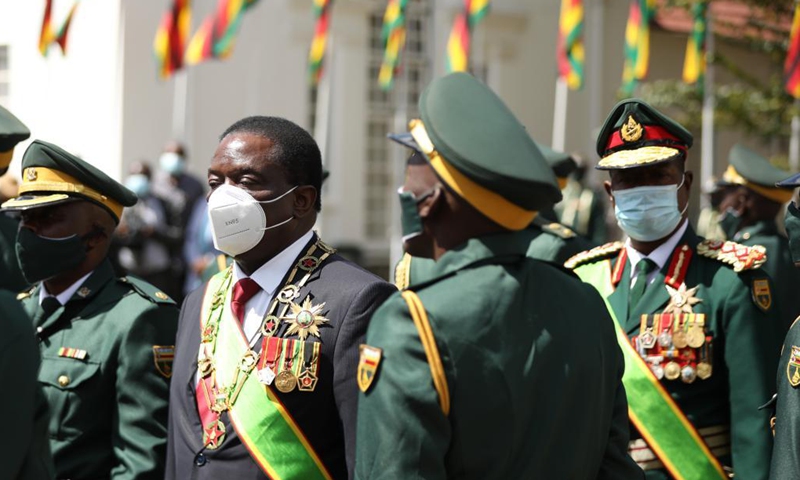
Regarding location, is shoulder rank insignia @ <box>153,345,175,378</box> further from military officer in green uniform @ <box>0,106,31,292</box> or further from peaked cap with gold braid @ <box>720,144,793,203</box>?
peaked cap with gold braid @ <box>720,144,793,203</box>

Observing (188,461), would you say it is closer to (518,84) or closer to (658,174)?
(658,174)

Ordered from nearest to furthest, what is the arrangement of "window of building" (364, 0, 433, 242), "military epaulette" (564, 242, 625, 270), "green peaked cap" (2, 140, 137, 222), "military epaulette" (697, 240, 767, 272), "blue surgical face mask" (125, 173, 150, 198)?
"military epaulette" (697, 240, 767, 272)
"green peaked cap" (2, 140, 137, 222)
"military epaulette" (564, 242, 625, 270)
"blue surgical face mask" (125, 173, 150, 198)
"window of building" (364, 0, 433, 242)

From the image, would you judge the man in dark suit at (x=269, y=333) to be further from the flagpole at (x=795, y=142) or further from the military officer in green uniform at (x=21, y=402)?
the flagpole at (x=795, y=142)

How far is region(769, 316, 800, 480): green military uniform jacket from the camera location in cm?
398

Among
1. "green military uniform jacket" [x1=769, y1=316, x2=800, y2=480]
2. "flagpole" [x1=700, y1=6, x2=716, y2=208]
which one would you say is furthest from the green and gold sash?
"flagpole" [x1=700, y1=6, x2=716, y2=208]

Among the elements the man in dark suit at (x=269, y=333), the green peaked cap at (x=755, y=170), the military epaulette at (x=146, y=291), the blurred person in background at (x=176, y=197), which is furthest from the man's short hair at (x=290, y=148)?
the blurred person in background at (x=176, y=197)

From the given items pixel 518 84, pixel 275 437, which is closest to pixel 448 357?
pixel 275 437

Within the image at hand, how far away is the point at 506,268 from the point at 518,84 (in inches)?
742

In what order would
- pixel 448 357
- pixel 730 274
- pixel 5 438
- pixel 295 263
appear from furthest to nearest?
1. pixel 730 274
2. pixel 295 263
3. pixel 5 438
4. pixel 448 357

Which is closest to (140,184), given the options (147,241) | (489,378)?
(147,241)

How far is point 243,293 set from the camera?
14.0 ft

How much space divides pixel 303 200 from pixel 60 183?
116 centimetres

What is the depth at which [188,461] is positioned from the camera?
408 centimetres

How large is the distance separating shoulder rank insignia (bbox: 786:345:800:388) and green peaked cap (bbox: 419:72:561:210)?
121cm
